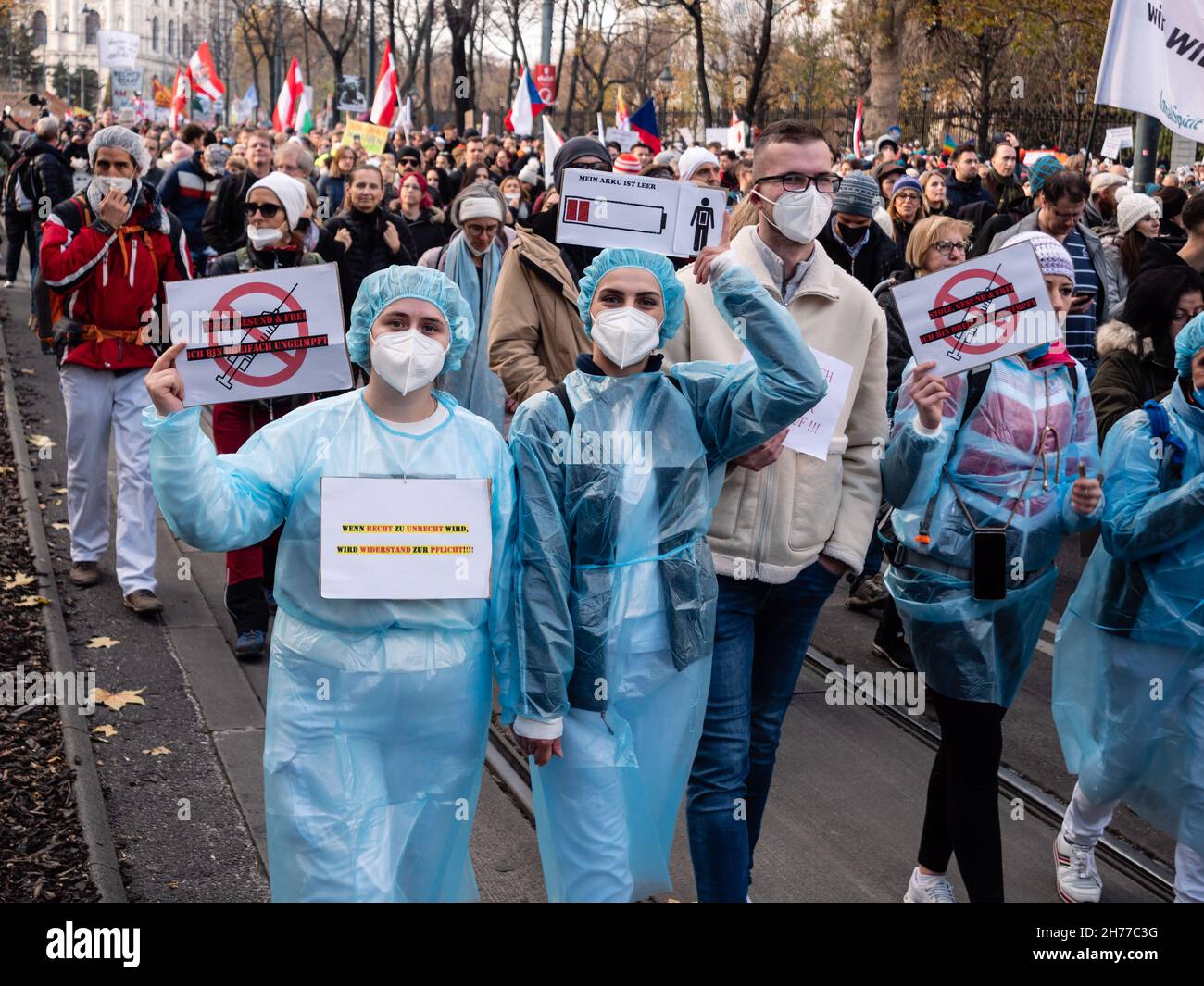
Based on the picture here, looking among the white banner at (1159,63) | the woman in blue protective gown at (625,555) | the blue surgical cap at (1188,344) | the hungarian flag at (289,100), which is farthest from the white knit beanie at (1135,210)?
the hungarian flag at (289,100)

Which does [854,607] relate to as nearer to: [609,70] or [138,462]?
[138,462]

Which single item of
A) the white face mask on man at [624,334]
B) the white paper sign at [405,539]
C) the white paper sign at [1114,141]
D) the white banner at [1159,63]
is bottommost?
the white paper sign at [405,539]

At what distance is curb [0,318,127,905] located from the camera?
444 centimetres

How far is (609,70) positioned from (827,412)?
68886 mm

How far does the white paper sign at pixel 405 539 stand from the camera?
3.32 metres

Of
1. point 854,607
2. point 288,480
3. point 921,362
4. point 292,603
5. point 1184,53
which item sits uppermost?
point 1184,53

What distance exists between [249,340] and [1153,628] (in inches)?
103

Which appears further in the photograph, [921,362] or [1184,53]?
[1184,53]

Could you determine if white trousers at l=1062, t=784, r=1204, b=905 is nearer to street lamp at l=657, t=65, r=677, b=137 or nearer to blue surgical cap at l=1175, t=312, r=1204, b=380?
blue surgical cap at l=1175, t=312, r=1204, b=380

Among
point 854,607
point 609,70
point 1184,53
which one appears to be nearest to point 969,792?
point 854,607

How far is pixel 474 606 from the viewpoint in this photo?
3.44m

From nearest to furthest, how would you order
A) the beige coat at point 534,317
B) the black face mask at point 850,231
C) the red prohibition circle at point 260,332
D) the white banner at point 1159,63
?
the red prohibition circle at point 260,332
the beige coat at point 534,317
the white banner at point 1159,63
the black face mask at point 850,231

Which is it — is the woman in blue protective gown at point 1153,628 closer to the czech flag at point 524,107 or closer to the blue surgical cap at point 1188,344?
the blue surgical cap at point 1188,344

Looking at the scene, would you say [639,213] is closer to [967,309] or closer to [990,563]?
[967,309]
